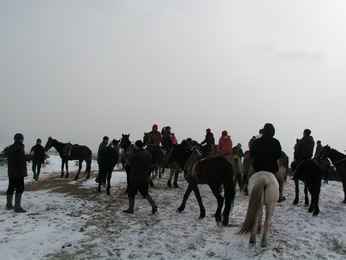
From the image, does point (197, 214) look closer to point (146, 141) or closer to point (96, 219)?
point (96, 219)

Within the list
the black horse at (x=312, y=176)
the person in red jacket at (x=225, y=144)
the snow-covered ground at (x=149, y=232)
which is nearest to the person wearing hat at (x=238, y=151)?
the person in red jacket at (x=225, y=144)

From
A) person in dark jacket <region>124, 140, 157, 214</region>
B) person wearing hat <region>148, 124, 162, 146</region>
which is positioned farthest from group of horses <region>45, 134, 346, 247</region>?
person in dark jacket <region>124, 140, 157, 214</region>

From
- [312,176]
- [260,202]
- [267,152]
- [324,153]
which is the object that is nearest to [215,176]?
[267,152]

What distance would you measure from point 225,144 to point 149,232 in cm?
596

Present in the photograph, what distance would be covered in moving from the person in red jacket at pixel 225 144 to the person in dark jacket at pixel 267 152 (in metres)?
5.12

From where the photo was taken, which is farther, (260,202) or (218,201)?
(218,201)

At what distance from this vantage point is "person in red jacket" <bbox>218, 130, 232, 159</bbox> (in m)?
11.8

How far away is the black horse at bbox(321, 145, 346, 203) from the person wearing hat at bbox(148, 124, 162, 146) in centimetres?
735

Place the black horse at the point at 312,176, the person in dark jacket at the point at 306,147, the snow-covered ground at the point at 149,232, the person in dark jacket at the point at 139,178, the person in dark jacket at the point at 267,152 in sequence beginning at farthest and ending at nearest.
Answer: the person in dark jacket at the point at 306,147
the black horse at the point at 312,176
the person in dark jacket at the point at 139,178
the person in dark jacket at the point at 267,152
the snow-covered ground at the point at 149,232

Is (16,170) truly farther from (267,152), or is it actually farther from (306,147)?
(306,147)

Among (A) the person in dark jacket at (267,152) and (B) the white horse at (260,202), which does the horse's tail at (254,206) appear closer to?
(B) the white horse at (260,202)

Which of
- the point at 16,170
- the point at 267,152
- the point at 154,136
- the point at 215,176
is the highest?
the point at 154,136

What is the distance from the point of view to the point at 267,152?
6484mm

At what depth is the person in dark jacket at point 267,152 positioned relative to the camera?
21.2 feet
